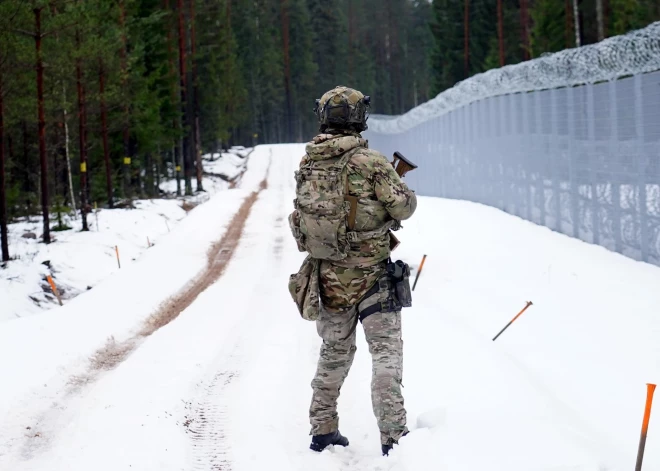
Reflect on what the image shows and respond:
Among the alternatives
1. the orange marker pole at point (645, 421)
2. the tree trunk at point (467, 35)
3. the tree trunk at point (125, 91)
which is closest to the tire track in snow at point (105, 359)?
the orange marker pole at point (645, 421)

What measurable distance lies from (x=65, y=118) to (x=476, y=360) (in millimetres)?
17387

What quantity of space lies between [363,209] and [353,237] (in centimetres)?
17

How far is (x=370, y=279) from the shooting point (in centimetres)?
459

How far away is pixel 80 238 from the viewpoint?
18719 mm

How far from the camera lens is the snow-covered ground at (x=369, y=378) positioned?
15.7 ft

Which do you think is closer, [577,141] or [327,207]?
[327,207]

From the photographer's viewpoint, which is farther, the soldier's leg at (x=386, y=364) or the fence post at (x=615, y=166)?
the fence post at (x=615, y=166)

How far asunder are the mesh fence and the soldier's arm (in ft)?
18.6

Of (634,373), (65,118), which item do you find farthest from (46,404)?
(65,118)

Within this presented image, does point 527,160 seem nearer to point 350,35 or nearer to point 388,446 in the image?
point 388,446

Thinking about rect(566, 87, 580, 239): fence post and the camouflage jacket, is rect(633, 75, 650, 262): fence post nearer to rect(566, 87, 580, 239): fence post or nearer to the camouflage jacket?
A: rect(566, 87, 580, 239): fence post

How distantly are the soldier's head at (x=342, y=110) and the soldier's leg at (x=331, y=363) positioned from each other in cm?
112

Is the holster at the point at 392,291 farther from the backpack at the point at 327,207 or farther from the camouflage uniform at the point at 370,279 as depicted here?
the backpack at the point at 327,207

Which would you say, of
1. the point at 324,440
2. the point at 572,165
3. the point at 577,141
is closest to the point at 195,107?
the point at 572,165
